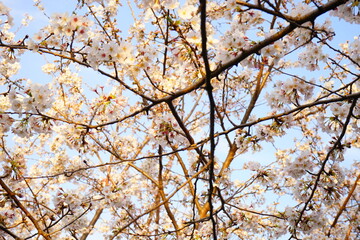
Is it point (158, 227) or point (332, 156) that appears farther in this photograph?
point (158, 227)

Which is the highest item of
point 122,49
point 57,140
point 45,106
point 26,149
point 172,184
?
point 26,149

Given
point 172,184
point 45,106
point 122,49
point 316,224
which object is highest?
point 172,184

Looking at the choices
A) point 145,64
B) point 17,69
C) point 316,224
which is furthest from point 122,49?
point 17,69

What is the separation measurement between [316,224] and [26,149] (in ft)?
24.3

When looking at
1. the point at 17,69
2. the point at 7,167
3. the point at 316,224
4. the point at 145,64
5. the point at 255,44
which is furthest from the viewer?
the point at 17,69

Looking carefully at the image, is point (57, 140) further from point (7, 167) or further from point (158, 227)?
point (7, 167)

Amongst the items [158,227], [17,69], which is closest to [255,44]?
[158,227]

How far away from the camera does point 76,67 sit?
23.1ft

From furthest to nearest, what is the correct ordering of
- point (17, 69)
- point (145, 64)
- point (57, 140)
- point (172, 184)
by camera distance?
1. point (17, 69)
2. point (172, 184)
3. point (57, 140)
4. point (145, 64)

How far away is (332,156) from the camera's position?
3.07m

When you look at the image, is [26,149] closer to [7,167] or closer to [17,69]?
[17,69]

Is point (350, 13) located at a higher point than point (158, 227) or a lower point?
lower

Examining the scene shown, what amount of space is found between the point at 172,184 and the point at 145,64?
4.87 metres

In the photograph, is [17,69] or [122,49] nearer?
[122,49]
